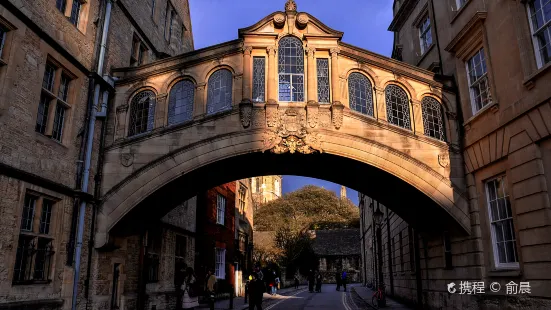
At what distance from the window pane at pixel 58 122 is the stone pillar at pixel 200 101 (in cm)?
365

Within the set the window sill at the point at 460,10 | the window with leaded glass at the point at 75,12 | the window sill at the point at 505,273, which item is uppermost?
the window sill at the point at 460,10

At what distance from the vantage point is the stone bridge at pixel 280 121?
12852 mm

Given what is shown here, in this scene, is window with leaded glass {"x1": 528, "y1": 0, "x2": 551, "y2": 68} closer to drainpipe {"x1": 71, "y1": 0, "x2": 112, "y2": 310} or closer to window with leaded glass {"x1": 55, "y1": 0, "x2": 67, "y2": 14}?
drainpipe {"x1": 71, "y1": 0, "x2": 112, "y2": 310}

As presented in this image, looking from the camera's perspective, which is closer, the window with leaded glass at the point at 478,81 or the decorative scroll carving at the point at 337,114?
the window with leaded glass at the point at 478,81

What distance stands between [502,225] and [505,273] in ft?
4.29

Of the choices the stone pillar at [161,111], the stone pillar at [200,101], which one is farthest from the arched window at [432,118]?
the stone pillar at [161,111]

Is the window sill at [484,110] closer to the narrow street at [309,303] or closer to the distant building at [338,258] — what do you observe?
the narrow street at [309,303]

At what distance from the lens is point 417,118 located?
13727mm

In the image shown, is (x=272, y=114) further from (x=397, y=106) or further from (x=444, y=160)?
(x=444, y=160)

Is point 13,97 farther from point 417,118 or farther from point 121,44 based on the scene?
point 417,118

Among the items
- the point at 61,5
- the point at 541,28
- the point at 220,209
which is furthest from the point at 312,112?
the point at 220,209

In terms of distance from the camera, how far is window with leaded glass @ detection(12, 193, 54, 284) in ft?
31.2

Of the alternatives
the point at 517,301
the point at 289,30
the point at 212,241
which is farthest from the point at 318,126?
the point at 212,241

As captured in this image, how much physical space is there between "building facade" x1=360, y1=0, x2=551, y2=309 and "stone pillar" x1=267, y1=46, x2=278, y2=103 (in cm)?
543
